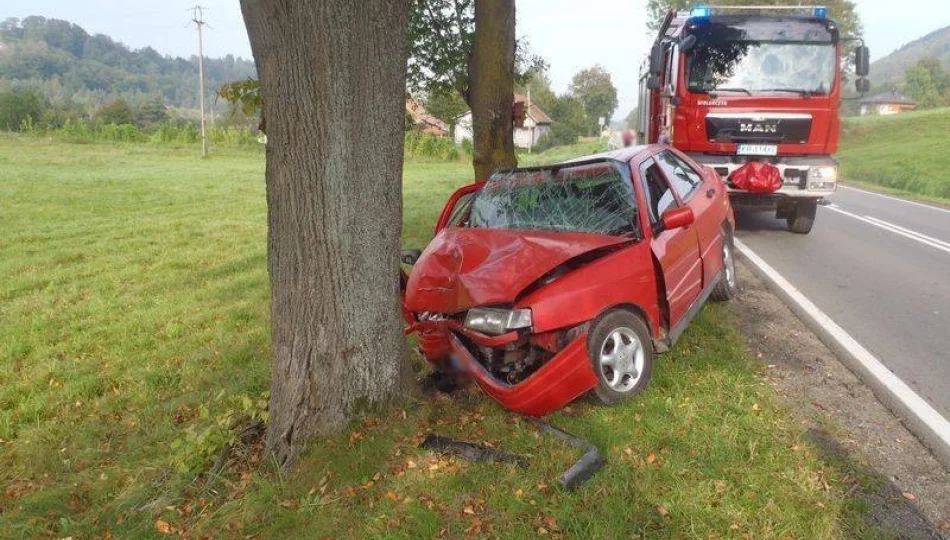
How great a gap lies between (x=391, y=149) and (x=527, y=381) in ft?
4.78

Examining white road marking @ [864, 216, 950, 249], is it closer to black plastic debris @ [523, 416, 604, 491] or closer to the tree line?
black plastic debris @ [523, 416, 604, 491]

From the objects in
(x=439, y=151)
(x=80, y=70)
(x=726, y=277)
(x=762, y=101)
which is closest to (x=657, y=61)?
(x=762, y=101)

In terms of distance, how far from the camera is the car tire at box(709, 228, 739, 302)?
621 cm

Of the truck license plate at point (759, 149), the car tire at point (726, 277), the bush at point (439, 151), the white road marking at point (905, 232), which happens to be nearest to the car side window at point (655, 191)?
the car tire at point (726, 277)

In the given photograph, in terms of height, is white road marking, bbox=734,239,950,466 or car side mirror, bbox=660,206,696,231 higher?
car side mirror, bbox=660,206,696,231

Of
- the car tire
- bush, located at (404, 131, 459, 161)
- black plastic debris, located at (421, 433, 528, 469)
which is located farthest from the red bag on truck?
bush, located at (404, 131, 459, 161)

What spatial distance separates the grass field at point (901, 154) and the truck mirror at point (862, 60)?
10.00 meters

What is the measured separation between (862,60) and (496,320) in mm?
9113

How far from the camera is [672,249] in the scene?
4.77 metres

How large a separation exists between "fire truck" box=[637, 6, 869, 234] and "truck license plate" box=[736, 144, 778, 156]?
0.04ft

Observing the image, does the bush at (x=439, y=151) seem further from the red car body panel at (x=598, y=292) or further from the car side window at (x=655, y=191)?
the red car body panel at (x=598, y=292)

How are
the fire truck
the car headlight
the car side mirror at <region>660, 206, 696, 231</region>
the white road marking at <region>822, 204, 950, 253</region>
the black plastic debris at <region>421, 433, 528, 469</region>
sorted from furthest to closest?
the white road marking at <region>822, 204, 950, 253</region> < the fire truck < the car side mirror at <region>660, 206, 696, 231</region> < the car headlight < the black plastic debris at <region>421, 433, 528, 469</region>

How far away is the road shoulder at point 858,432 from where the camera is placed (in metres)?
3.09

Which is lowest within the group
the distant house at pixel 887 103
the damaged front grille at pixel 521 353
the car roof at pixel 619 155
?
the damaged front grille at pixel 521 353
